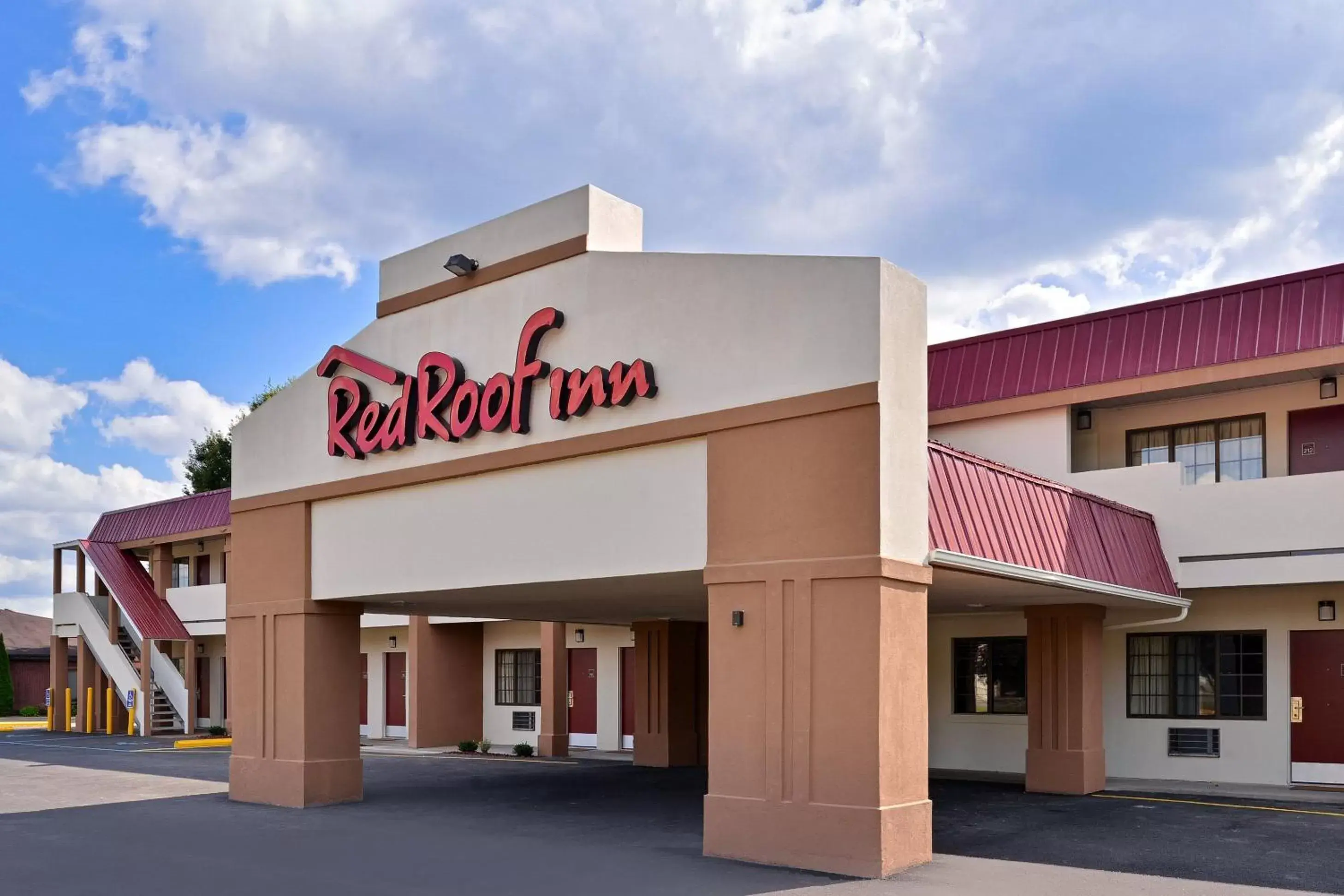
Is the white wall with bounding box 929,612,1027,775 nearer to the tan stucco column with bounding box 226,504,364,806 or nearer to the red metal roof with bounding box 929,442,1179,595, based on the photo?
the red metal roof with bounding box 929,442,1179,595

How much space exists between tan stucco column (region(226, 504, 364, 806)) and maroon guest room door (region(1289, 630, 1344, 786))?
47.0 ft

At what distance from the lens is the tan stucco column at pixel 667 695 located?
1001 inches

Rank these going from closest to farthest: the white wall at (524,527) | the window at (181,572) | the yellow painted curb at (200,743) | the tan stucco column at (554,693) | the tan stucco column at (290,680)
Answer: the white wall at (524,527)
the tan stucco column at (290,680)
the tan stucco column at (554,693)
the yellow painted curb at (200,743)
the window at (181,572)

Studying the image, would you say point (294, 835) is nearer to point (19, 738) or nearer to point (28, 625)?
point (19, 738)

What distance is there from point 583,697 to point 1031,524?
1761 centimetres

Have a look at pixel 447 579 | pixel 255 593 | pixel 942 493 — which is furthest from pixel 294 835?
pixel 942 493

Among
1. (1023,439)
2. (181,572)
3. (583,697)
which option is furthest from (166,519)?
(1023,439)

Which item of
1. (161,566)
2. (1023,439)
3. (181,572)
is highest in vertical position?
(1023,439)

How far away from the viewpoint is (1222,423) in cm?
2030

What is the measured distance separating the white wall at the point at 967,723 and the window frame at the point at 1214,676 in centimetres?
186

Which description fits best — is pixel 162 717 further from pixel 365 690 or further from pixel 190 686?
pixel 365 690

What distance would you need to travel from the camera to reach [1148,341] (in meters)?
20.4

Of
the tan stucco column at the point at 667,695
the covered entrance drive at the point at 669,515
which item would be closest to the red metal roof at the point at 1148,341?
the covered entrance drive at the point at 669,515

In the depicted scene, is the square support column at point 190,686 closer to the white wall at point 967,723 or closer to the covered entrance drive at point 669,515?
the covered entrance drive at point 669,515
